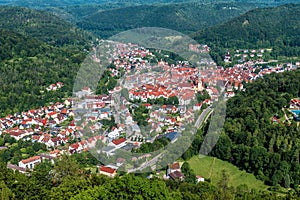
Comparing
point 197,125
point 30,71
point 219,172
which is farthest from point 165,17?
point 219,172

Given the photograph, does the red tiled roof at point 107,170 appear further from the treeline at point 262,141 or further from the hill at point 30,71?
the hill at point 30,71

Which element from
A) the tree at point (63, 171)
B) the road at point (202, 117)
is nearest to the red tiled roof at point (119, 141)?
the tree at point (63, 171)

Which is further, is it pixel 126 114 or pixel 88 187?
pixel 126 114

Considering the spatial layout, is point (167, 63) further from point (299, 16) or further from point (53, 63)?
point (299, 16)

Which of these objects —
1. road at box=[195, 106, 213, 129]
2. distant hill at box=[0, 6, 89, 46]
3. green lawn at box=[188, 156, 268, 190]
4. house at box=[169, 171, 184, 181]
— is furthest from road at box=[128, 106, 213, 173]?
distant hill at box=[0, 6, 89, 46]

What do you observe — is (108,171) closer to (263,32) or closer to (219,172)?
(219,172)
